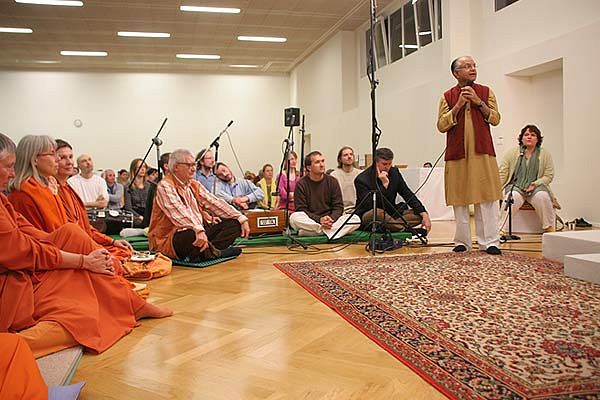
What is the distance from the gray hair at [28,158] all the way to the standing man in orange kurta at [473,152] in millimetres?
2980

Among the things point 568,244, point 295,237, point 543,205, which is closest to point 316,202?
point 295,237

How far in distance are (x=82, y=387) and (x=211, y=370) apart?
42 cm

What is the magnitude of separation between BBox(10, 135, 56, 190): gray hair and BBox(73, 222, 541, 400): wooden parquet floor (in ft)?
2.96

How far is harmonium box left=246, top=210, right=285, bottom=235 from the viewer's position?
550 cm

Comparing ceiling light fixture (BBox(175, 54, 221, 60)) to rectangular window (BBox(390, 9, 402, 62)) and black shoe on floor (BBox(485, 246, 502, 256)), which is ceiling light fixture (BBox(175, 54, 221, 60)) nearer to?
rectangular window (BBox(390, 9, 402, 62))

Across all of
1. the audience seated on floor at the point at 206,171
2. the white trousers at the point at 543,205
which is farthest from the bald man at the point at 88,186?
the white trousers at the point at 543,205

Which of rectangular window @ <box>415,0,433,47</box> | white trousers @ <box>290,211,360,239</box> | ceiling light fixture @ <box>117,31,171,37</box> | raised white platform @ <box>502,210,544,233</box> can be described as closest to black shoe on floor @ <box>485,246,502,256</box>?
white trousers @ <box>290,211,360,239</box>

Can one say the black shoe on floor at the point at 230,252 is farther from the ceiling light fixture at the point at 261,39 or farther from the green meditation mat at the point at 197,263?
the ceiling light fixture at the point at 261,39

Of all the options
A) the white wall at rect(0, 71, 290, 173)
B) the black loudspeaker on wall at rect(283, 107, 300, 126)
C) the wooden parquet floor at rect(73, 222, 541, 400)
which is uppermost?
the white wall at rect(0, 71, 290, 173)

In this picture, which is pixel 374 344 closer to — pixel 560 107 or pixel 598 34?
pixel 598 34

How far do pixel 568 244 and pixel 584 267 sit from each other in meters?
0.62

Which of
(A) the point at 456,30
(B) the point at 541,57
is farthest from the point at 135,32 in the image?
(B) the point at 541,57

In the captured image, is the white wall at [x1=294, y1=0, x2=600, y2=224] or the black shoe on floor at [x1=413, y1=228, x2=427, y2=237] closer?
the black shoe on floor at [x1=413, y1=228, x2=427, y2=237]

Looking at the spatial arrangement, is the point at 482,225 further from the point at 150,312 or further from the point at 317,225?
the point at 150,312
